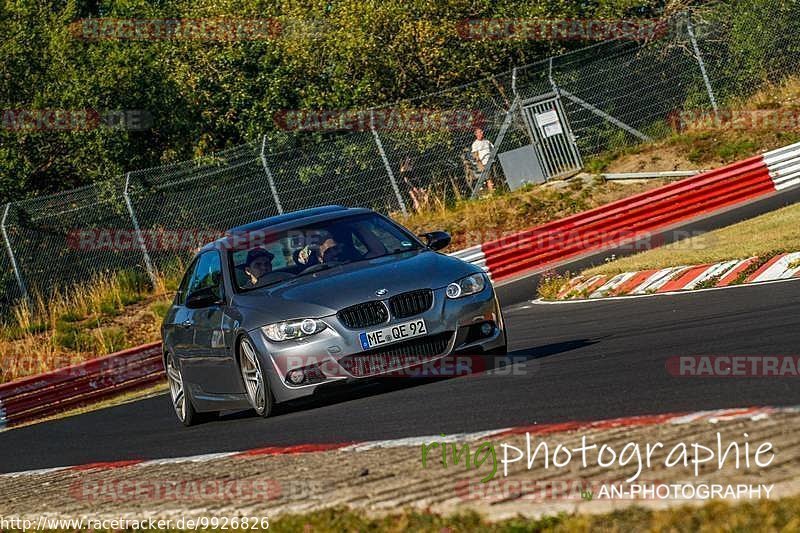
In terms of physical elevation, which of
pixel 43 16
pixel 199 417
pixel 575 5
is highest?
pixel 43 16

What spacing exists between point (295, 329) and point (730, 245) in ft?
29.6

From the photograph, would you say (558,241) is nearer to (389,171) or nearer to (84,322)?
(389,171)

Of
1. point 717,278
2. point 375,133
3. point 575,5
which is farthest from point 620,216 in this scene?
point 575,5

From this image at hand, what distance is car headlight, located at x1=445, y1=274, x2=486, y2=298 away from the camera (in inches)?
375

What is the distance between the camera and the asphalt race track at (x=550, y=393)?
23.0 ft

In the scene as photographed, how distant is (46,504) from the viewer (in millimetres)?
7543

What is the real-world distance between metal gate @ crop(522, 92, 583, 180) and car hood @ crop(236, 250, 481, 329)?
16.2 m

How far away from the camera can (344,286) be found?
9.55 m

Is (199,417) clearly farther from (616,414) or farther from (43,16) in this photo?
(43,16)

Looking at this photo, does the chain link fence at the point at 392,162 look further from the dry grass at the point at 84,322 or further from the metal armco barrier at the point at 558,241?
the metal armco barrier at the point at 558,241

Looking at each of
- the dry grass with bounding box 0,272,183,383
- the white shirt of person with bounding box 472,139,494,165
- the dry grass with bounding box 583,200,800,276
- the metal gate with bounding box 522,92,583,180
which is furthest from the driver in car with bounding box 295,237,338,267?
the metal gate with bounding box 522,92,583,180

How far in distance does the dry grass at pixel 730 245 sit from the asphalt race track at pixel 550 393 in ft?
6.33

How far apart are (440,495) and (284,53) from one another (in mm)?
27851

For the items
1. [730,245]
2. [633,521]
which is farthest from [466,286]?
[730,245]
